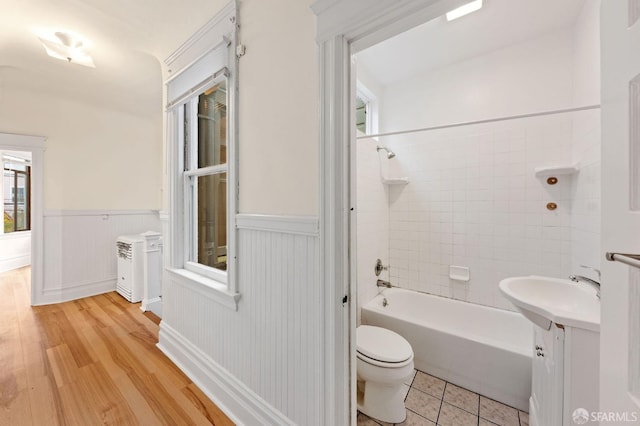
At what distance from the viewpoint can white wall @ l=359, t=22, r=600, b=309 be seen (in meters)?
1.79

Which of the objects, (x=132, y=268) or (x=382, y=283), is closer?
(x=382, y=283)

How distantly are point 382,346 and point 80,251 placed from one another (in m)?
3.99

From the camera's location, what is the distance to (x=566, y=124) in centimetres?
196

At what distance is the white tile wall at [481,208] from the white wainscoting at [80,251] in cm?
384

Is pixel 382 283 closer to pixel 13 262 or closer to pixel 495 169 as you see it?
pixel 495 169

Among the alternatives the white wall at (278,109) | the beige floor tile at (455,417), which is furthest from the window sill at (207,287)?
the beige floor tile at (455,417)

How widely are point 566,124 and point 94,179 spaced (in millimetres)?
5224

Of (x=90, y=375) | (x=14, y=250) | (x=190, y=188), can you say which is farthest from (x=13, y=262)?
(x=190, y=188)

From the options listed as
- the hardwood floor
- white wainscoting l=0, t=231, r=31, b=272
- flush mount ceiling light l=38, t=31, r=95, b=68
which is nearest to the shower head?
the hardwood floor

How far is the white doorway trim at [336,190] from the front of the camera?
1.02 m

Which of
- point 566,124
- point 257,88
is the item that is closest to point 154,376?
point 257,88

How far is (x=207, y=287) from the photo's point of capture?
5.30 ft

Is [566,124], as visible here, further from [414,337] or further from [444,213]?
[414,337]

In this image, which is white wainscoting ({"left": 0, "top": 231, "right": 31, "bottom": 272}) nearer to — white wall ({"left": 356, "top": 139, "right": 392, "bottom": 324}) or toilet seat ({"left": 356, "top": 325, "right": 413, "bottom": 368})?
white wall ({"left": 356, "top": 139, "right": 392, "bottom": 324})
